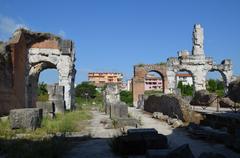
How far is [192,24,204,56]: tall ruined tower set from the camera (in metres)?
35.5

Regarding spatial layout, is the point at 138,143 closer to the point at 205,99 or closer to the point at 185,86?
the point at 205,99

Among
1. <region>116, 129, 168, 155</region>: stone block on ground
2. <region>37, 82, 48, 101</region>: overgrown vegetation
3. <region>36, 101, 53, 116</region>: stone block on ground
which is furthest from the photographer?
<region>37, 82, 48, 101</region>: overgrown vegetation

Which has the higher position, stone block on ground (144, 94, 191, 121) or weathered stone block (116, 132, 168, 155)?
stone block on ground (144, 94, 191, 121)

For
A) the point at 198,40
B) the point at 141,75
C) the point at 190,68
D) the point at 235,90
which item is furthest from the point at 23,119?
the point at 198,40

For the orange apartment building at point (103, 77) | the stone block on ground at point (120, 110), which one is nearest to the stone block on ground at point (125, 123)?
the stone block on ground at point (120, 110)

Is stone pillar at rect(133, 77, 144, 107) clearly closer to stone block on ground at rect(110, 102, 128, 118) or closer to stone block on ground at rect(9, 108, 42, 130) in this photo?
stone block on ground at rect(110, 102, 128, 118)

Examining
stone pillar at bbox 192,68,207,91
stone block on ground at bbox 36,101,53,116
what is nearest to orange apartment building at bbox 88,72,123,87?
stone pillar at bbox 192,68,207,91

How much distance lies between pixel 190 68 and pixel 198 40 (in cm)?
326

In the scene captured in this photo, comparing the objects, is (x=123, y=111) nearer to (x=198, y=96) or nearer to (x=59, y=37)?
(x=198, y=96)

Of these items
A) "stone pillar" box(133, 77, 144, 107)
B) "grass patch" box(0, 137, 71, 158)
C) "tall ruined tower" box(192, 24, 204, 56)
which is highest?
"tall ruined tower" box(192, 24, 204, 56)

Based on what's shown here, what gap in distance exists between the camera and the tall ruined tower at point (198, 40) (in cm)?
3545

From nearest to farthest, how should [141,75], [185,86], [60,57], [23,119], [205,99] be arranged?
[23,119] < [205,99] < [60,57] < [141,75] < [185,86]

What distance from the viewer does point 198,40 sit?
118 ft

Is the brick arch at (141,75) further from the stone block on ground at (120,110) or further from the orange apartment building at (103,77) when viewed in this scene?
the orange apartment building at (103,77)
